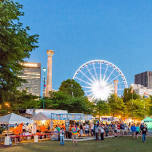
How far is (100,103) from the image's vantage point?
66.7m

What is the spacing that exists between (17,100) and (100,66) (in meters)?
43.3

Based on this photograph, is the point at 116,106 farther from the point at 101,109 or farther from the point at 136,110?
the point at 101,109

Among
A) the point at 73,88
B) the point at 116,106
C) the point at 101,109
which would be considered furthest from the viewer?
the point at 73,88

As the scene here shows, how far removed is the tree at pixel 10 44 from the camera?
14.5m

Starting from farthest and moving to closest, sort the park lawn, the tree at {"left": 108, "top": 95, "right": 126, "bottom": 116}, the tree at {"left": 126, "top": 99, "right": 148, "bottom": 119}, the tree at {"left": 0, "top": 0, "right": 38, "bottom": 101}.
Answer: the tree at {"left": 126, "top": 99, "right": 148, "bottom": 119} → the tree at {"left": 108, "top": 95, "right": 126, "bottom": 116} → the park lawn → the tree at {"left": 0, "top": 0, "right": 38, "bottom": 101}

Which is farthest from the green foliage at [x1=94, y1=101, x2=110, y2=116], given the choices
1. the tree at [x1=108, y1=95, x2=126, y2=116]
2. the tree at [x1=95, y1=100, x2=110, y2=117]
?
the tree at [x1=108, y1=95, x2=126, y2=116]

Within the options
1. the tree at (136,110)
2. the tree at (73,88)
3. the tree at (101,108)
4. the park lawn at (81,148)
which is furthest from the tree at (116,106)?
the park lawn at (81,148)

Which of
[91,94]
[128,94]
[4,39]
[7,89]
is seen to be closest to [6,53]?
[4,39]

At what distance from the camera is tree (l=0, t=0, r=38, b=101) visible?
47.6 ft

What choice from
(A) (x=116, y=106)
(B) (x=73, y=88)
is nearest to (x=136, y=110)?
(A) (x=116, y=106)

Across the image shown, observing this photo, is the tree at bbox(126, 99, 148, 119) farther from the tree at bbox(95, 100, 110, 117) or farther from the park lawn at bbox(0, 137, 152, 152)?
the park lawn at bbox(0, 137, 152, 152)

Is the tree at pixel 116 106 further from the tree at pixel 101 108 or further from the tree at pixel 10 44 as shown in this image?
the tree at pixel 10 44

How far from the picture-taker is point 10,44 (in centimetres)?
1508

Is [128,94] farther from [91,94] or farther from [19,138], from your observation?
[19,138]
